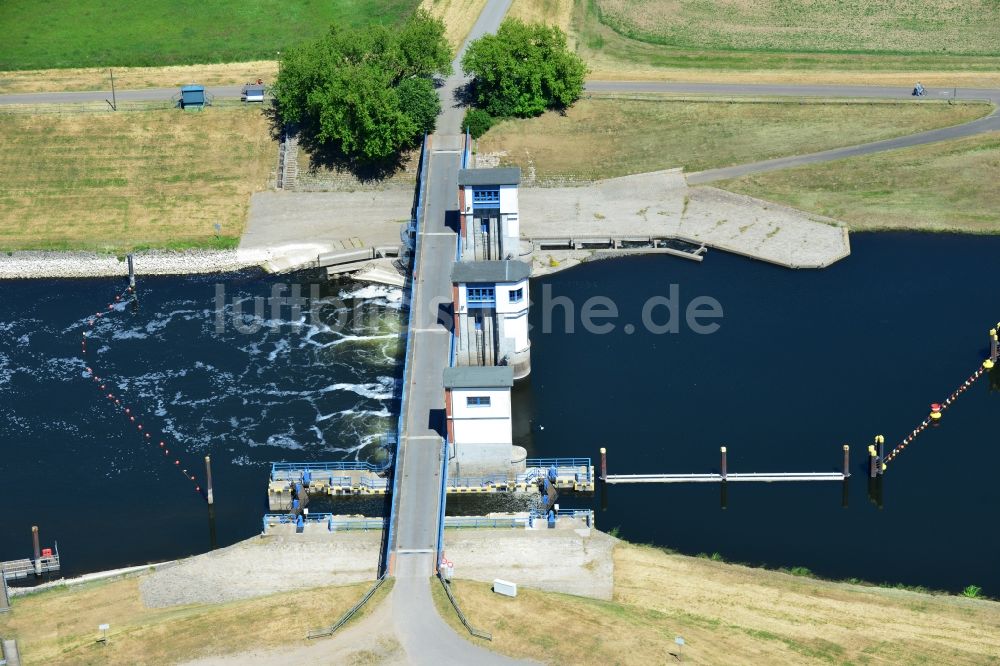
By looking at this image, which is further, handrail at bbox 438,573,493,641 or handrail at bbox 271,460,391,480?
handrail at bbox 271,460,391,480

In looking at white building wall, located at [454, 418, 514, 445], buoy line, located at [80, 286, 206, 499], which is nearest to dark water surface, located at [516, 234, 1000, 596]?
white building wall, located at [454, 418, 514, 445]

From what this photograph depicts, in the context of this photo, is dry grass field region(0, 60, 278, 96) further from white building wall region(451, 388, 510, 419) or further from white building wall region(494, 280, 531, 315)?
white building wall region(451, 388, 510, 419)

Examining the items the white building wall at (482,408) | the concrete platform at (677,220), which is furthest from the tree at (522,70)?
the white building wall at (482,408)

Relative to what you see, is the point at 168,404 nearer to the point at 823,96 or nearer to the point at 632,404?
the point at 632,404

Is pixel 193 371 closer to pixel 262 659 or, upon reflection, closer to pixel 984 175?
pixel 262 659

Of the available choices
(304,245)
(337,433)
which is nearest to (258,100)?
(304,245)
